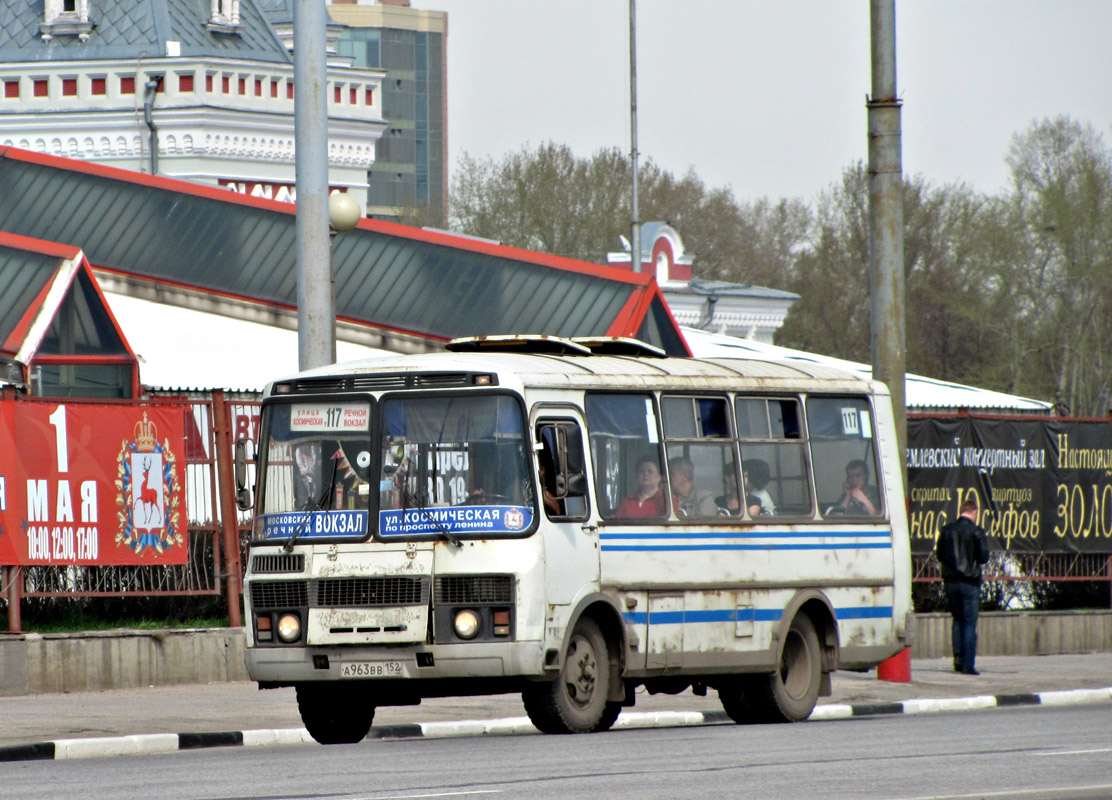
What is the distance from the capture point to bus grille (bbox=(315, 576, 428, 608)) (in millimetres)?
13406

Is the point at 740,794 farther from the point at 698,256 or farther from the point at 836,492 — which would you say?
the point at 698,256

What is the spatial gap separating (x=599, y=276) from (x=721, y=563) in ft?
54.7

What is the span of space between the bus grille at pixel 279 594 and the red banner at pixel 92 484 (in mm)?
4517

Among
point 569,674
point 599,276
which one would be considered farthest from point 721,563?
point 599,276

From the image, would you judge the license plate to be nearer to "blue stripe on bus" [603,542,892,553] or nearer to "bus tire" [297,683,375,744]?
"bus tire" [297,683,375,744]

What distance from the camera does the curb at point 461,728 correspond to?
13.4 meters

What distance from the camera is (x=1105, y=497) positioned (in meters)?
25.8

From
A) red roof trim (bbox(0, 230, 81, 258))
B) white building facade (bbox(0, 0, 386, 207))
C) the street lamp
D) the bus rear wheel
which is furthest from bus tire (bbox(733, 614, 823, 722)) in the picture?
white building facade (bbox(0, 0, 386, 207))

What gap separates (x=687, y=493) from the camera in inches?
593

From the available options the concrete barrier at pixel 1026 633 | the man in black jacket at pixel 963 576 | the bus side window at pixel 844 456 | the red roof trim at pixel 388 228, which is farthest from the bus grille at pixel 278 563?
the red roof trim at pixel 388 228

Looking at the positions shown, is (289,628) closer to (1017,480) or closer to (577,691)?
(577,691)

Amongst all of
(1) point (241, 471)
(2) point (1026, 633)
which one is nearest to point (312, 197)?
(1) point (241, 471)

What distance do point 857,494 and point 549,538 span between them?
3785 millimetres

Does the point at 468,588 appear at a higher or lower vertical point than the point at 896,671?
higher
